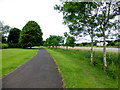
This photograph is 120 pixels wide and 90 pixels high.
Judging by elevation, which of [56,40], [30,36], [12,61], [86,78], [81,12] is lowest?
[86,78]

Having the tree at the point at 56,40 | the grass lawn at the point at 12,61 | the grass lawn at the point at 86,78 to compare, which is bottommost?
the grass lawn at the point at 86,78

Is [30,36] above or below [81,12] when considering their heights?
above

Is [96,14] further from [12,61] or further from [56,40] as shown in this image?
[56,40]

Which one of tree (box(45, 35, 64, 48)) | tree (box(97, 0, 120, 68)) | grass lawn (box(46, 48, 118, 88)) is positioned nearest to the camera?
grass lawn (box(46, 48, 118, 88))

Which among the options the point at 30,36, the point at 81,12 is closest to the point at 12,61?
the point at 81,12

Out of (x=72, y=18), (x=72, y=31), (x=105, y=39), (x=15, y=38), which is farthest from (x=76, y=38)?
(x=15, y=38)

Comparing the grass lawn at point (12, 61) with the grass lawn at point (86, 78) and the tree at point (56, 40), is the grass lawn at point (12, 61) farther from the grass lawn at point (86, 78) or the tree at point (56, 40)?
the tree at point (56, 40)

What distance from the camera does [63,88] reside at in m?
4.71

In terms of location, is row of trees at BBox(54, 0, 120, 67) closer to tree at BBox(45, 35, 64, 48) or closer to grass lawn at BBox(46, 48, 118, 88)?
grass lawn at BBox(46, 48, 118, 88)

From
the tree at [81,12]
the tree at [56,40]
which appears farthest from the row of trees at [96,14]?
the tree at [56,40]

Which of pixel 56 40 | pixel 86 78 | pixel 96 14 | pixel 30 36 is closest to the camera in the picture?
pixel 86 78

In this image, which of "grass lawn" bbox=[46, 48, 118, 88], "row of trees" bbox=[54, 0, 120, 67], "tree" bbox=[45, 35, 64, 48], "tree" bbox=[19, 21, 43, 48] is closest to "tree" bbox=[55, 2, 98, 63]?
"row of trees" bbox=[54, 0, 120, 67]

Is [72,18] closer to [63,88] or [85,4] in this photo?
[85,4]

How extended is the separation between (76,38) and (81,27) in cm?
146
